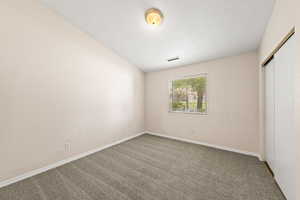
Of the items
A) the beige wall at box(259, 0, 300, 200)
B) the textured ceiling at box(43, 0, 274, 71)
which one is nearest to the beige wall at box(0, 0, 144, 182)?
the textured ceiling at box(43, 0, 274, 71)

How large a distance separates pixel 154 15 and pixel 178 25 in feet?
1.61

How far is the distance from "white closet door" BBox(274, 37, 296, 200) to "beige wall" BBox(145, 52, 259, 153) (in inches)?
35.7

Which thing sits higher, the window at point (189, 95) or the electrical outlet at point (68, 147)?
the window at point (189, 95)

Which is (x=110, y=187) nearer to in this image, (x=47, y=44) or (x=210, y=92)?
(x=47, y=44)

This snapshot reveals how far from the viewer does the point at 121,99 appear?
3314mm

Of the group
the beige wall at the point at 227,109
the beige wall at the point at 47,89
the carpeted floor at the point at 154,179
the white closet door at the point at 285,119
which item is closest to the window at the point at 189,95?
the beige wall at the point at 227,109

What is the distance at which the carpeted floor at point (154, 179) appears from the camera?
4.51ft

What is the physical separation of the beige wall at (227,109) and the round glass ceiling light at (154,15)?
5.92ft

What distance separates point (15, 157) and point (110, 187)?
1546mm

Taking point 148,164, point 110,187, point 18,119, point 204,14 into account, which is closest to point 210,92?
point 204,14

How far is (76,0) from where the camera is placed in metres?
1.81

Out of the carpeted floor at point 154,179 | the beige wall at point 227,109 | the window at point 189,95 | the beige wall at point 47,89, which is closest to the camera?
the carpeted floor at point 154,179

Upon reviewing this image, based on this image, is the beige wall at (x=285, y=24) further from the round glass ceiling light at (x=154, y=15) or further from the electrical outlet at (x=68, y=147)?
the electrical outlet at (x=68, y=147)

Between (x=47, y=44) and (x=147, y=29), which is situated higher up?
(x=147, y=29)
